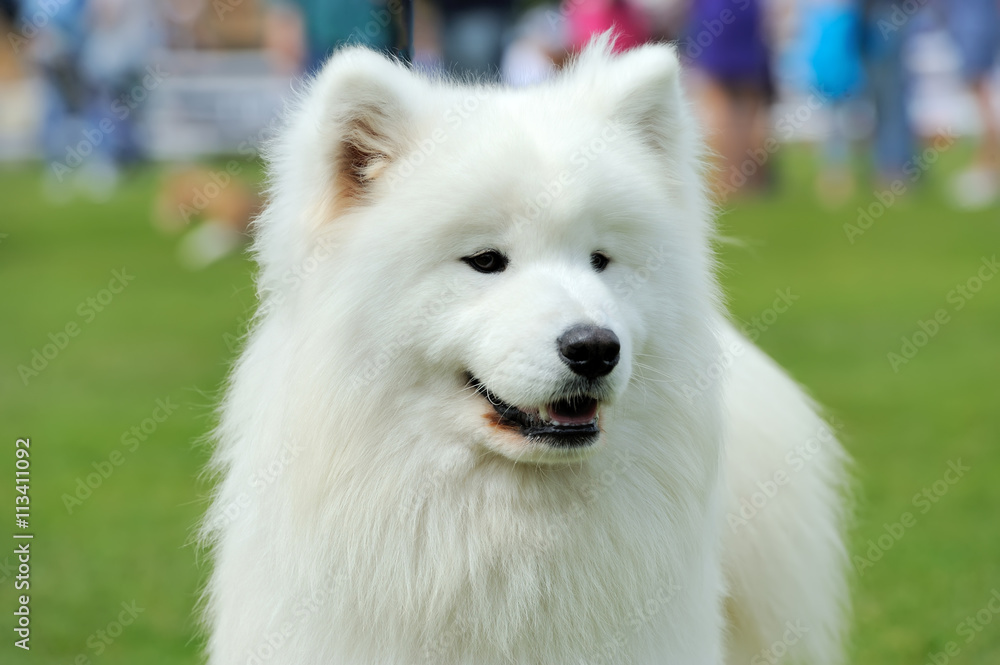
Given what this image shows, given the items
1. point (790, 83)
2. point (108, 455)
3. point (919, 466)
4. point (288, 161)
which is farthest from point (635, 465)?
point (790, 83)

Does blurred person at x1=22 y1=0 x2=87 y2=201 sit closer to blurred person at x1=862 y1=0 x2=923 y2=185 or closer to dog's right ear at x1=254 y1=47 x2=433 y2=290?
blurred person at x1=862 y1=0 x2=923 y2=185

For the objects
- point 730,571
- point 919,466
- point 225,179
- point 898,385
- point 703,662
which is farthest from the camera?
point 225,179

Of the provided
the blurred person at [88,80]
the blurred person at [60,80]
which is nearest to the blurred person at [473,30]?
the blurred person at [60,80]

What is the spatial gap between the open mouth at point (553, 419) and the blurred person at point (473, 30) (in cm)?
768

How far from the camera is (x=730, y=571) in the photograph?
3578mm

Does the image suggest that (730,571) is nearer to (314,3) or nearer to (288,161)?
(288,161)

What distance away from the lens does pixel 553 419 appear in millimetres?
2697

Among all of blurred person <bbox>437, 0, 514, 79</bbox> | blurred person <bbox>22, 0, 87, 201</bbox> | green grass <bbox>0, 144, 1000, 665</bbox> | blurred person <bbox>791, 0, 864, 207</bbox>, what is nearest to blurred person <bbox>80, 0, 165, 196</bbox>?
blurred person <bbox>22, 0, 87, 201</bbox>

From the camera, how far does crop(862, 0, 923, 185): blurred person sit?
1536 cm

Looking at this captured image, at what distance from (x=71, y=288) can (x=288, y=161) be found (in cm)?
900

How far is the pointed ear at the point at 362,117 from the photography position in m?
2.70

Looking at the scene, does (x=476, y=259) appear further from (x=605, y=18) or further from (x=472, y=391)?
(x=605, y=18)

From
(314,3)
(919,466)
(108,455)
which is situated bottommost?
(108,455)

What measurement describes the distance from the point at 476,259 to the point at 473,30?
783cm
